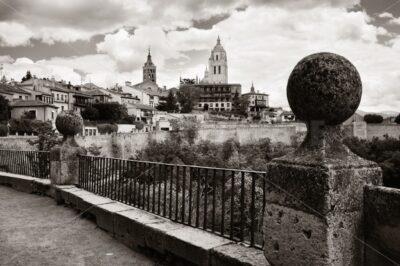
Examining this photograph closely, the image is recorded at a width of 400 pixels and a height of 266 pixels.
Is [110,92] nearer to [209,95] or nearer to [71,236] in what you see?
[209,95]

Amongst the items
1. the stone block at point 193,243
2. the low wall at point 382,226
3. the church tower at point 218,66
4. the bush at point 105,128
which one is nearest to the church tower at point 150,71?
the church tower at point 218,66

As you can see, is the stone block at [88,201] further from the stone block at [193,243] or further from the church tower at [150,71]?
the church tower at [150,71]

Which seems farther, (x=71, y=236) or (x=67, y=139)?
(x=67, y=139)

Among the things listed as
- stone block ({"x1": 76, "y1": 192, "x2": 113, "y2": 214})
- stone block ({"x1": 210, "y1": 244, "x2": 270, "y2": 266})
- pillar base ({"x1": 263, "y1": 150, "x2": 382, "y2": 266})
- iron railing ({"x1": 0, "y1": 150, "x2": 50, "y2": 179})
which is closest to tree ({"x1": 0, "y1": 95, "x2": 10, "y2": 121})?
iron railing ({"x1": 0, "y1": 150, "x2": 50, "y2": 179})

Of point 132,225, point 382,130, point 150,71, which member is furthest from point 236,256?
point 150,71

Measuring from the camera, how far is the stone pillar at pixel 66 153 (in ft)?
23.9

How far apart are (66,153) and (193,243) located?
15.7 ft

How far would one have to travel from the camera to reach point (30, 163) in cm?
953

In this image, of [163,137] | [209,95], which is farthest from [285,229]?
[209,95]

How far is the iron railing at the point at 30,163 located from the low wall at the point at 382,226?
27.2 feet

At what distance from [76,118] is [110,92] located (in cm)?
7069

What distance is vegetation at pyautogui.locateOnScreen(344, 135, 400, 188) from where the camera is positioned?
33281 millimetres

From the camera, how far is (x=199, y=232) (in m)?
3.93

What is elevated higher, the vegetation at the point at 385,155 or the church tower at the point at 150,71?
the church tower at the point at 150,71
